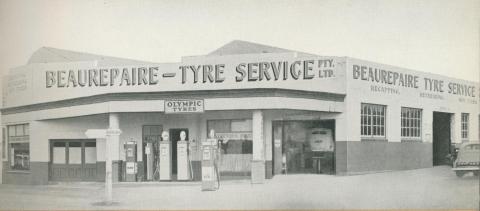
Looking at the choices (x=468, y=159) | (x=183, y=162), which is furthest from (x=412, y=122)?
(x=183, y=162)

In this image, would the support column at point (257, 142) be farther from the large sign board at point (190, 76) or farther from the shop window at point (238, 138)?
the shop window at point (238, 138)

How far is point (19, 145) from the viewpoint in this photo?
64.2ft

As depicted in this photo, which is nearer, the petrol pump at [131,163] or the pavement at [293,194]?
the pavement at [293,194]

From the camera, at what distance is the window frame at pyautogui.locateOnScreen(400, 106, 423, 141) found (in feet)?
55.5

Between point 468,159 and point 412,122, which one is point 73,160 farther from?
point 468,159

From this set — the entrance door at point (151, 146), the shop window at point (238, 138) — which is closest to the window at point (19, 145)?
the entrance door at point (151, 146)

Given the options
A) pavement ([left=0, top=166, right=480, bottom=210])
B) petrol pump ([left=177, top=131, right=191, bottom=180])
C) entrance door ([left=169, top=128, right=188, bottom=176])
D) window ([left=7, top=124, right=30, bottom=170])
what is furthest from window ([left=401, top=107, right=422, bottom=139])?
window ([left=7, top=124, right=30, bottom=170])

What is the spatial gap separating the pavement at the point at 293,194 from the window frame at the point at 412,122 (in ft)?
3.66

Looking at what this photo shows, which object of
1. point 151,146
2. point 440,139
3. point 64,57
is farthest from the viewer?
point 151,146

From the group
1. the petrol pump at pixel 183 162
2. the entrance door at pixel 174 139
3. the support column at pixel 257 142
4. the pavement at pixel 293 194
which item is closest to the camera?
the pavement at pixel 293 194

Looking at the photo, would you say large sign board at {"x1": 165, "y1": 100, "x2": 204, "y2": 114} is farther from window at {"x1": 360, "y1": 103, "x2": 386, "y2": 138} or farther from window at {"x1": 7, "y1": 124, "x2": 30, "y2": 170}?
window at {"x1": 7, "y1": 124, "x2": 30, "y2": 170}

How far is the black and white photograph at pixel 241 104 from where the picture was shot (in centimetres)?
1394

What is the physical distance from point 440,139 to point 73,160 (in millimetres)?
10729

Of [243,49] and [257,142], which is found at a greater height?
[243,49]
